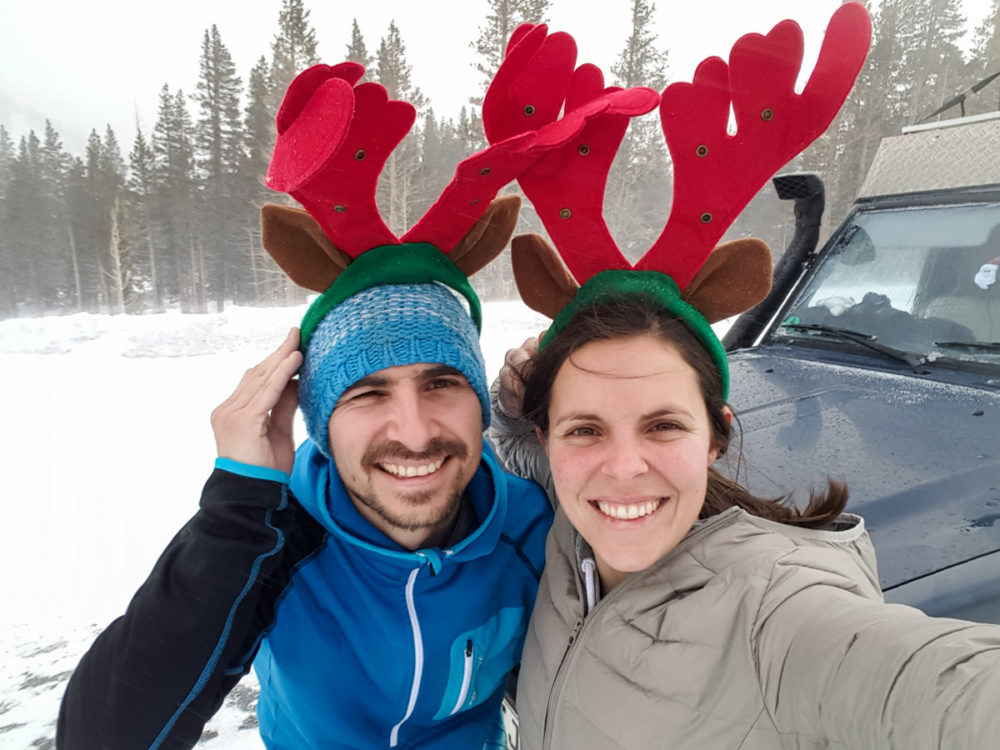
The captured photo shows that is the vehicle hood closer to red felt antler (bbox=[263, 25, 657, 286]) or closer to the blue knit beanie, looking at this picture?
the blue knit beanie

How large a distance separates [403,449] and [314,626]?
561mm

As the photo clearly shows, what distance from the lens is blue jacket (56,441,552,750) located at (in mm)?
1329

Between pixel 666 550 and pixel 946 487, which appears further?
pixel 946 487

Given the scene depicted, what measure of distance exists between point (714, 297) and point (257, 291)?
157ft

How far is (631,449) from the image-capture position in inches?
51.8

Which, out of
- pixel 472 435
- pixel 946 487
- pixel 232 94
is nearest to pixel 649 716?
pixel 472 435

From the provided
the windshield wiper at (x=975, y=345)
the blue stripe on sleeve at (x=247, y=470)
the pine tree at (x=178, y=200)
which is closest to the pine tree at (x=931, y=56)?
the windshield wiper at (x=975, y=345)

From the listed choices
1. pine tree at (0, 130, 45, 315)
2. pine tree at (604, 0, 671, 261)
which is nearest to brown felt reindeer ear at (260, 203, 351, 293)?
pine tree at (604, 0, 671, 261)

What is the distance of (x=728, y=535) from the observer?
127 centimetres

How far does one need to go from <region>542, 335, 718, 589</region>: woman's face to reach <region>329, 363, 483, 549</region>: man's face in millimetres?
391

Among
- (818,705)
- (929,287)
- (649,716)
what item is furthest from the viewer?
(929,287)

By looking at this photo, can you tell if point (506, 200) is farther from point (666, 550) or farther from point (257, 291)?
point (257, 291)

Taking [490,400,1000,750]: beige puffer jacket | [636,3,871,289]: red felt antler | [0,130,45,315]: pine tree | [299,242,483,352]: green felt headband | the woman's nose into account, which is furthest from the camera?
[0,130,45,315]: pine tree

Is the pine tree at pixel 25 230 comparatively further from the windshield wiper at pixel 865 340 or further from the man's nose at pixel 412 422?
the windshield wiper at pixel 865 340
